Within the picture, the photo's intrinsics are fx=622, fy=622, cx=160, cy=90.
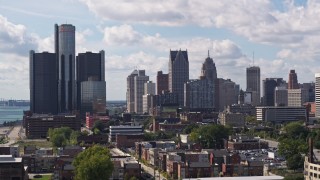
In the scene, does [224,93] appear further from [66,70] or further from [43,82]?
[43,82]

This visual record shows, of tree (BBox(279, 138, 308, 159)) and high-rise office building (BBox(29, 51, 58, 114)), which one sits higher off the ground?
high-rise office building (BBox(29, 51, 58, 114))

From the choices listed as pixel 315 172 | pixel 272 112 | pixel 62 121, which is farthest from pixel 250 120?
pixel 315 172

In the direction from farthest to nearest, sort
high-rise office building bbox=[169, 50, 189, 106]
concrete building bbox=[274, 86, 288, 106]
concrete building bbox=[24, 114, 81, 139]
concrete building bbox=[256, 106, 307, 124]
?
high-rise office building bbox=[169, 50, 189, 106] < concrete building bbox=[274, 86, 288, 106] < concrete building bbox=[256, 106, 307, 124] < concrete building bbox=[24, 114, 81, 139]

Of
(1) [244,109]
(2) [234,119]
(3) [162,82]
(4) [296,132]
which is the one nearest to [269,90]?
(3) [162,82]

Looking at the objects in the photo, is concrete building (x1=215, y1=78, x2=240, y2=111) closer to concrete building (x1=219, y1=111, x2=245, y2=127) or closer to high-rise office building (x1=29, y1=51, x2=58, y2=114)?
high-rise office building (x1=29, y1=51, x2=58, y2=114)

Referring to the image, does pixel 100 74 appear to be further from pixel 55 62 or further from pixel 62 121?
pixel 62 121

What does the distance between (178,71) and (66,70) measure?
30587 millimetres

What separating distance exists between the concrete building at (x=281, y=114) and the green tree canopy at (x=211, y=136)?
47352 millimetres

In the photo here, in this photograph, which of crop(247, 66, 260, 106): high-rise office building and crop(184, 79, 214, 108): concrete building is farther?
crop(247, 66, 260, 106): high-rise office building

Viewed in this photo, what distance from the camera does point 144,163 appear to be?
5547cm

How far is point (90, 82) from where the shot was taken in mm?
149000

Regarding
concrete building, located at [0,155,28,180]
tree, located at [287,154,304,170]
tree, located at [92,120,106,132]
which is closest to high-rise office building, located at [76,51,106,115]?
tree, located at [92,120,106,132]

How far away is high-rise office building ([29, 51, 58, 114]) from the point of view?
468 ft

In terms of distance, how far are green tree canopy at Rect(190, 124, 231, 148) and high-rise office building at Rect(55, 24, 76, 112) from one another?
8452 cm
